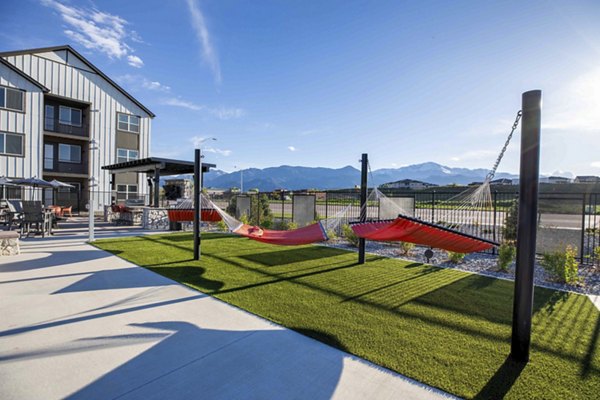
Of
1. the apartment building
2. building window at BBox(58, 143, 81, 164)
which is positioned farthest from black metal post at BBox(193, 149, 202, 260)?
building window at BBox(58, 143, 81, 164)

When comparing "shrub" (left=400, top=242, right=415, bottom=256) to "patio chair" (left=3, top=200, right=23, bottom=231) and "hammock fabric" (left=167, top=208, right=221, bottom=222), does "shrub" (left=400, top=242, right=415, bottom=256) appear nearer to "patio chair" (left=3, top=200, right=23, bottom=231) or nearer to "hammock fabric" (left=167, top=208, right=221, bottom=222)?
"hammock fabric" (left=167, top=208, right=221, bottom=222)

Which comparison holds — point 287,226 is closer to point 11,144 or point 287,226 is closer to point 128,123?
point 11,144

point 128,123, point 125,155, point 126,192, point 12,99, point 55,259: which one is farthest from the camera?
point 128,123

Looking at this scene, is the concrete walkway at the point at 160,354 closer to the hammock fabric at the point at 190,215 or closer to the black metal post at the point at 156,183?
the hammock fabric at the point at 190,215

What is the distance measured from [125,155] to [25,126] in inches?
219

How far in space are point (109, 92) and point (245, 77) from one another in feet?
41.8

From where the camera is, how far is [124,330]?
125 inches

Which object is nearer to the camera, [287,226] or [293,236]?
[293,236]

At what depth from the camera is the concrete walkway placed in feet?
7.29

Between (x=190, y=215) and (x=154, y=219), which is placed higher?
(x=190, y=215)

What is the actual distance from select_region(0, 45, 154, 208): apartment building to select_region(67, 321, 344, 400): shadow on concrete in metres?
18.8

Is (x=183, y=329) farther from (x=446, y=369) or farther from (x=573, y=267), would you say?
(x=573, y=267)

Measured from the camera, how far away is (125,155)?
69.7 feet

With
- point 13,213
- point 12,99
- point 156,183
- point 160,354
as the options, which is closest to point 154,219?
point 156,183
